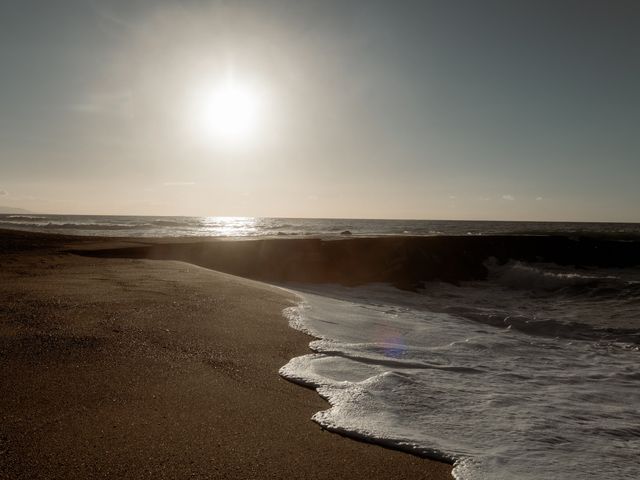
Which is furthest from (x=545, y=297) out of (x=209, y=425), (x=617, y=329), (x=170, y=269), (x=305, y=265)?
(x=209, y=425)

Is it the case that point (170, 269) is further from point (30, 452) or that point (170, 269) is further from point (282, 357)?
point (30, 452)

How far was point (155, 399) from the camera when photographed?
3172mm

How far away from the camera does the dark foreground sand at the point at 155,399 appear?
2424 millimetres

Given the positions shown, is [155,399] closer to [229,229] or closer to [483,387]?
[483,387]

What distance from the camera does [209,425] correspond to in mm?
2895

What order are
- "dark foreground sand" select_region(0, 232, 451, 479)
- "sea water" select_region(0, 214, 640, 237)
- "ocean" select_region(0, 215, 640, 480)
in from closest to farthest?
"dark foreground sand" select_region(0, 232, 451, 479) → "ocean" select_region(0, 215, 640, 480) → "sea water" select_region(0, 214, 640, 237)

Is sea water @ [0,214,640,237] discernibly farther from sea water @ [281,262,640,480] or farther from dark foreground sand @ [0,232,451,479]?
dark foreground sand @ [0,232,451,479]

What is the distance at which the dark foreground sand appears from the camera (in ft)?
7.95

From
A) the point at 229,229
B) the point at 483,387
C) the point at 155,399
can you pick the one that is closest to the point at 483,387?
the point at 483,387

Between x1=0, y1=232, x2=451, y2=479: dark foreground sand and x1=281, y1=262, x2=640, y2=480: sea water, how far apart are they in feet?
1.02

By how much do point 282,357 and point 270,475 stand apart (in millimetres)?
2247

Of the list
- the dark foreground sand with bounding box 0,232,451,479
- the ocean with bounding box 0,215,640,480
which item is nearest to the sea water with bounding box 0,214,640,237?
the ocean with bounding box 0,215,640,480

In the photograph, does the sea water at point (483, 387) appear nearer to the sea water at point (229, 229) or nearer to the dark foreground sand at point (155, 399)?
the dark foreground sand at point (155, 399)

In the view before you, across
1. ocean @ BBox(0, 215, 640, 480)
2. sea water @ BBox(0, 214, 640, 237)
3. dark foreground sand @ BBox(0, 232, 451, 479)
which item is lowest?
ocean @ BBox(0, 215, 640, 480)
